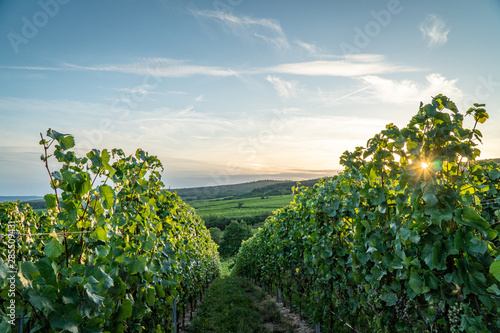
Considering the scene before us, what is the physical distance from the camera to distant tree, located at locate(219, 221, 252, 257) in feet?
143

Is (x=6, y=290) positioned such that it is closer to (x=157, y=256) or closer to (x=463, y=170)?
(x=157, y=256)

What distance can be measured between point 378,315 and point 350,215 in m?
1.32

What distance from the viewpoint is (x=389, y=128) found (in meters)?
2.78

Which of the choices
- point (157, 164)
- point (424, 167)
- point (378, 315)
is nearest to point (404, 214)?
point (424, 167)

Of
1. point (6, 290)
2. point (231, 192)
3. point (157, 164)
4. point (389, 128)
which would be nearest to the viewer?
point (6, 290)

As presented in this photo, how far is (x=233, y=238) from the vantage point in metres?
43.9

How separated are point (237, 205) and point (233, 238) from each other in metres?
37.8

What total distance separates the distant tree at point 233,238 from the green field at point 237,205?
54.3 ft

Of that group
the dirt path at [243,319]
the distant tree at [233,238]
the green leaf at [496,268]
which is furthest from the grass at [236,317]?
the distant tree at [233,238]

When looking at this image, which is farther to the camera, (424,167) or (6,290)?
(424,167)

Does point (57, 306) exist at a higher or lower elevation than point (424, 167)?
lower

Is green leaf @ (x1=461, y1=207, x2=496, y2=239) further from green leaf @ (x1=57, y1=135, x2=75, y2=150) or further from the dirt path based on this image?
the dirt path

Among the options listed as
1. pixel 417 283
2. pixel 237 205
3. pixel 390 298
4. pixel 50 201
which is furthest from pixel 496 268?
pixel 237 205

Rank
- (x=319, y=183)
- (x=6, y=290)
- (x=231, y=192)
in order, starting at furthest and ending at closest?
(x=231, y=192)
(x=319, y=183)
(x=6, y=290)
